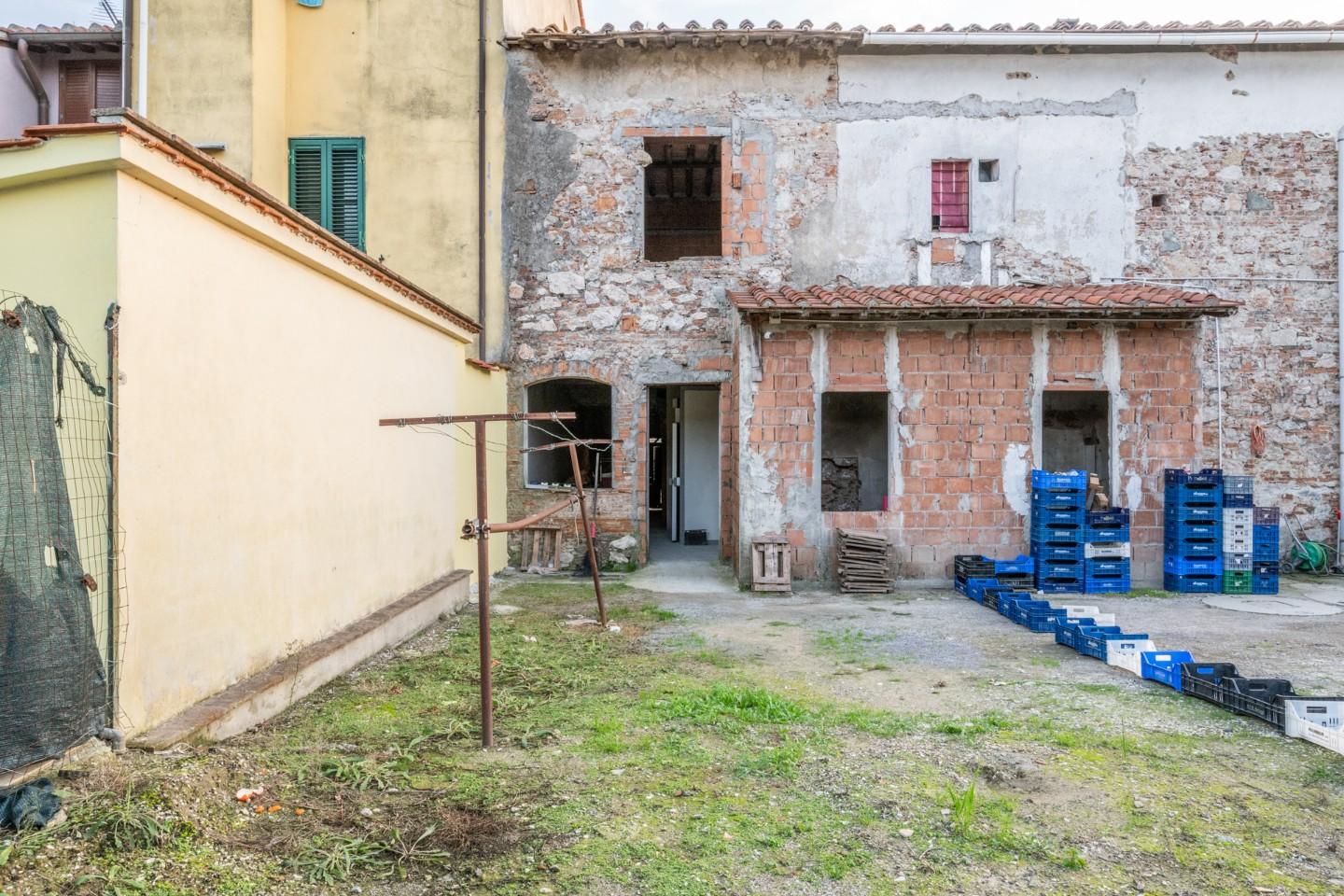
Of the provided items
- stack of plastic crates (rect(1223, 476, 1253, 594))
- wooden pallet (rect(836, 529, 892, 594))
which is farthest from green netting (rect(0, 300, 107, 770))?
stack of plastic crates (rect(1223, 476, 1253, 594))

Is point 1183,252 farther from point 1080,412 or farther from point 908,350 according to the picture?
point 908,350

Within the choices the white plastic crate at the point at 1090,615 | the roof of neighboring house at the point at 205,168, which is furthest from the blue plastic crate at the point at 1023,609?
the roof of neighboring house at the point at 205,168

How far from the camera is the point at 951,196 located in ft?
38.0

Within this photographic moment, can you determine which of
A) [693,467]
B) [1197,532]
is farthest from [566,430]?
[1197,532]

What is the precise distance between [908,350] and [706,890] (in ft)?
25.9

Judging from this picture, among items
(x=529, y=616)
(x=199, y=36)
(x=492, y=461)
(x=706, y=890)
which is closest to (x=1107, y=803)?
(x=706, y=890)

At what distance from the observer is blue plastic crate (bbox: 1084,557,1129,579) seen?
31.4 ft

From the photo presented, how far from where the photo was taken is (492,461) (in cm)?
1094

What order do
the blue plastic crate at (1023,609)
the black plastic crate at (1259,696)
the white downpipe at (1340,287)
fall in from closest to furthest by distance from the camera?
the black plastic crate at (1259,696), the blue plastic crate at (1023,609), the white downpipe at (1340,287)

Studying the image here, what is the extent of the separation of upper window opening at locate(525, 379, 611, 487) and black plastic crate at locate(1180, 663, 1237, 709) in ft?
21.3

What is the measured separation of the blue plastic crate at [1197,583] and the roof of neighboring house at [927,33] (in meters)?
6.79

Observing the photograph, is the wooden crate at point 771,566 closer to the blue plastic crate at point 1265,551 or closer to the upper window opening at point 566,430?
the upper window opening at point 566,430

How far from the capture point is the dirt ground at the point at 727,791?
306 centimetres

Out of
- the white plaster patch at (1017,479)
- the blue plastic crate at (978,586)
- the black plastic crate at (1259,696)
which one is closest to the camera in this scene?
the black plastic crate at (1259,696)
